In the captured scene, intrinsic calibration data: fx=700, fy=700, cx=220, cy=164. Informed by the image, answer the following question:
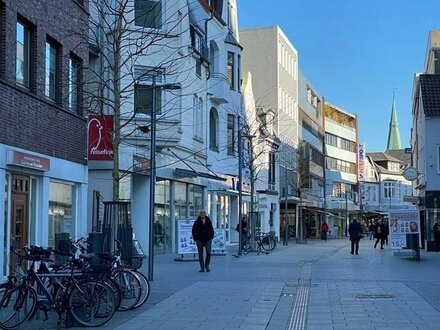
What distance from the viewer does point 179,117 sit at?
26750mm

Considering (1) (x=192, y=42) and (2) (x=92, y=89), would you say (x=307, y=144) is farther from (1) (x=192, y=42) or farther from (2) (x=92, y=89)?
(2) (x=92, y=89)

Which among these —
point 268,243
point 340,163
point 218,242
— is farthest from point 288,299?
point 340,163

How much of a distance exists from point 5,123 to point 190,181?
17138 millimetres

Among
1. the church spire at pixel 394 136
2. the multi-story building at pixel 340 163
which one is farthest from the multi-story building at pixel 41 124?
the church spire at pixel 394 136

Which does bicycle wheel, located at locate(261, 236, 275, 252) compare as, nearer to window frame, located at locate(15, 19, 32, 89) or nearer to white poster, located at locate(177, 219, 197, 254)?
white poster, located at locate(177, 219, 197, 254)

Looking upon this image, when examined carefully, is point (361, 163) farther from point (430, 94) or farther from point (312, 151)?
point (430, 94)

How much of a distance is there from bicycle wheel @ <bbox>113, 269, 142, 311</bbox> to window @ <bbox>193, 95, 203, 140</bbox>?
18.9 meters

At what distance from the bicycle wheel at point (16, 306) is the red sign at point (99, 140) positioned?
7.09m

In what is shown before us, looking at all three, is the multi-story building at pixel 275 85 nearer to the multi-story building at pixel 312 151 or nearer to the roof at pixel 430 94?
the multi-story building at pixel 312 151

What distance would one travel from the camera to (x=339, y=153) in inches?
3686

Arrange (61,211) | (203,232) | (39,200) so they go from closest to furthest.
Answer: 1. (39,200)
2. (61,211)
3. (203,232)

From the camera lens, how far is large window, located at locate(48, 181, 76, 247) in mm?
17641

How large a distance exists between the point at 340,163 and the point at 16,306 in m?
86.8

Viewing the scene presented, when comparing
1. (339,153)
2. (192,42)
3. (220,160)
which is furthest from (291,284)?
(339,153)
